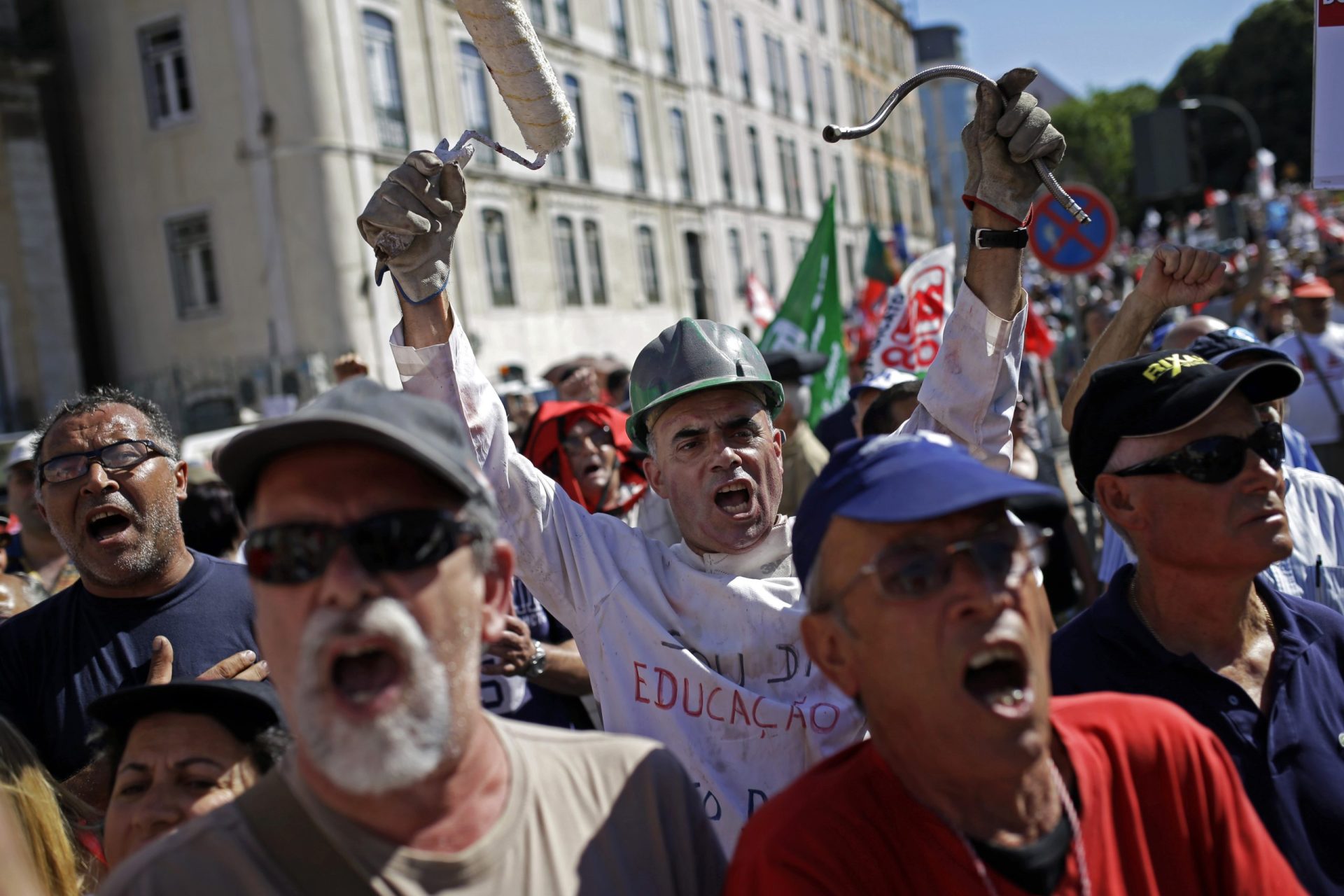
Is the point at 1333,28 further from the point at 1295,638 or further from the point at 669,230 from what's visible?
the point at 669,230

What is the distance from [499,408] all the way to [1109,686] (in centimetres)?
154

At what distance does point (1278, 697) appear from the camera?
261 centimetres

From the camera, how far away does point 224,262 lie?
2223 cm

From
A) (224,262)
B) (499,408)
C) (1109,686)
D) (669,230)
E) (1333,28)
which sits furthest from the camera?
(669,230)

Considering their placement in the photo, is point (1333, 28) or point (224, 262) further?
point (224, 262)

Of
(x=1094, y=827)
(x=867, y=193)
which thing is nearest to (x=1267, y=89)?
(x=867, y=193)

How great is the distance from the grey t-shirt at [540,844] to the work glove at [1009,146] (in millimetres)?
1566

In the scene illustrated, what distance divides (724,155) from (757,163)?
2.66 metres

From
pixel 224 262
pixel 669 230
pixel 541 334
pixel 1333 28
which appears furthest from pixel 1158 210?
pixel 1333 28

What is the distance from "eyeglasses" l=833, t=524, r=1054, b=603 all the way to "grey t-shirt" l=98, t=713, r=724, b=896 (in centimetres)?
54

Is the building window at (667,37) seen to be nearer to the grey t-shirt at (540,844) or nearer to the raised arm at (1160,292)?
the raised arm at (1160,292)

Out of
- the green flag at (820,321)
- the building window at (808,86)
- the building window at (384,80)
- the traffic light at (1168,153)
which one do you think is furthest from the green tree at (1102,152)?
the green flag at (820,321)

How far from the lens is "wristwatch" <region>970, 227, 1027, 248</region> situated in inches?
118

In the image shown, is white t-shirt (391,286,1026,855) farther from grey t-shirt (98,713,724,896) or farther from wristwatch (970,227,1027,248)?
grey t-shirt (98,713,724,896)
